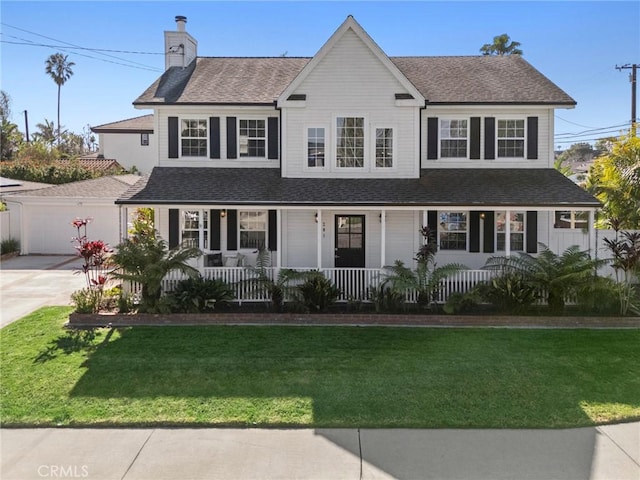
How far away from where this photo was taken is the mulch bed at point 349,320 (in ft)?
36.1

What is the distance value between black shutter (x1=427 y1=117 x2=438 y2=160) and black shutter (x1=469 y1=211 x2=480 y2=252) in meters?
2.17

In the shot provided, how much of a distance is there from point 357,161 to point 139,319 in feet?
24.0

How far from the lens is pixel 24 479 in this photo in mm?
5188

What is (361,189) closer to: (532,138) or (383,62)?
(383,62)

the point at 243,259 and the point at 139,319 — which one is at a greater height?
the point at 243,259

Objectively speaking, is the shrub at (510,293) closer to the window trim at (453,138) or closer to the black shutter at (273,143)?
the window trim at (453,138)

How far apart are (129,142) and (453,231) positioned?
3132 centimetres

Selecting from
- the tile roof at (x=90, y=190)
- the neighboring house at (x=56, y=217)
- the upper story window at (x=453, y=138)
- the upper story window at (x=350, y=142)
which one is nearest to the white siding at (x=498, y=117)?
the upper story window at (x=453, y=138)

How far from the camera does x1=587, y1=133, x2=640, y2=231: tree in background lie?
46.8 feet

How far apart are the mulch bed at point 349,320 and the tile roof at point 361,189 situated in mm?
2927

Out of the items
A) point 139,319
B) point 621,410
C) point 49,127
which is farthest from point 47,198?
point 49,127

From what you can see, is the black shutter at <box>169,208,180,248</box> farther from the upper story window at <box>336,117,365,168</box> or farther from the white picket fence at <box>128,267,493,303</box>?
the upper story window at <box>336,117,365,168</box>

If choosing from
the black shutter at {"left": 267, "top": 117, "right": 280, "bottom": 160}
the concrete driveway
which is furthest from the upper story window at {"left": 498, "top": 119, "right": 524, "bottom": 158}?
the concrete driveway

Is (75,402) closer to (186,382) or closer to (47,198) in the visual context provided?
(186,382)
